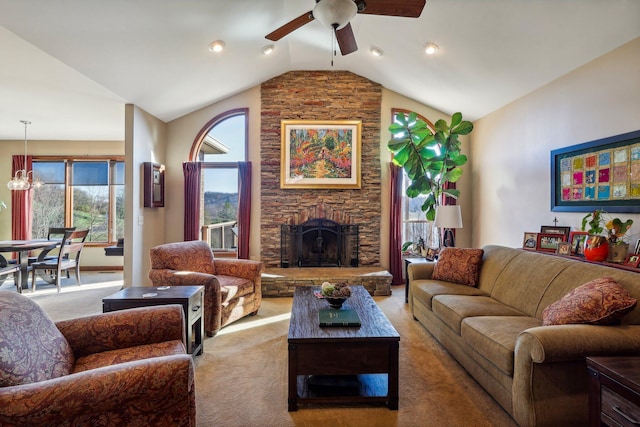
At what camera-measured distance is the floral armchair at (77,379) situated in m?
1.24

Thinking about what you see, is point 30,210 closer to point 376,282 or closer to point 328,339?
point 376,282

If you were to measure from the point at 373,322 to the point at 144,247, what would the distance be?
3798 mm

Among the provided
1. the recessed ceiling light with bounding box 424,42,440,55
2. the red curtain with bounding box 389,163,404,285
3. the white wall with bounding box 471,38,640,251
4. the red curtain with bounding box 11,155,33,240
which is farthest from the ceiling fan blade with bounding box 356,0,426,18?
the red curtain with bounding box 11,155,33,240

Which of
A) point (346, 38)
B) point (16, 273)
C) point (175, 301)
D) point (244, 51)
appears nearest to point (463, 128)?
point (346, 38)

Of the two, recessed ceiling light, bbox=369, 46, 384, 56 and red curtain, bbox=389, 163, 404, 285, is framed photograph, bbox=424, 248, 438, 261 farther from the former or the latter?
recessed ceiling light, bbox=369, 46, 384, 56

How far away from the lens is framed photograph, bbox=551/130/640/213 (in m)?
2.78

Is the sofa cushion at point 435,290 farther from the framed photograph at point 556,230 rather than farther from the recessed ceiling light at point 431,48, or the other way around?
the recessed ceiling light at point 431,48

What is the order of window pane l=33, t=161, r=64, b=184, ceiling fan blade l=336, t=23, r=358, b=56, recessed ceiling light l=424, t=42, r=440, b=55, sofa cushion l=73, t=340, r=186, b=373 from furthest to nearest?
window pane l=33, t=161, r=64, b=184 < recessed ceiling light l=424, t=42, r=440, b=55 < ceiling fan blade l=336, t=23, r=358, b=56 < sofa cushion l=73, t=340, r=186, b=373

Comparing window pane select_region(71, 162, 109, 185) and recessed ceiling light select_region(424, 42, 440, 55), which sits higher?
recessed ceiling light select_region(424, 42, 440, 55)

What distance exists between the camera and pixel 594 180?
3.13 meters

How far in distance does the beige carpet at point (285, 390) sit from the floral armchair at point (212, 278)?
0.21 m

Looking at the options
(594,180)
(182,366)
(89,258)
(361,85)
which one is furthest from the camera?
(89,258)

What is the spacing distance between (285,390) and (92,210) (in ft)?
20.9

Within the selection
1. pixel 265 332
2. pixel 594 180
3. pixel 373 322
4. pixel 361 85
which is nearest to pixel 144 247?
pixel 265 332
